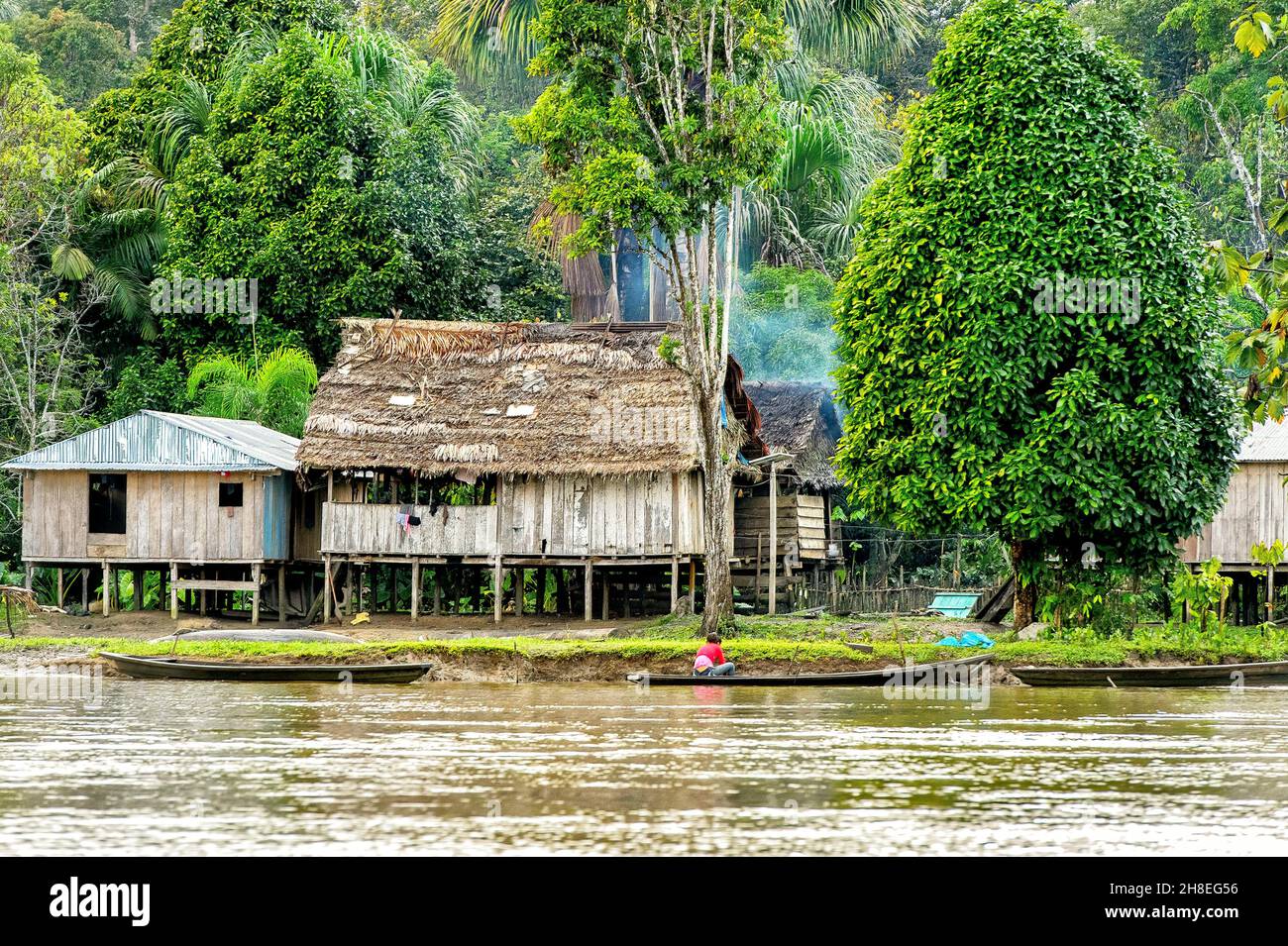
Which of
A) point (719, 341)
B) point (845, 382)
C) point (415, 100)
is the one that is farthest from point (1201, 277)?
point (415, 100)

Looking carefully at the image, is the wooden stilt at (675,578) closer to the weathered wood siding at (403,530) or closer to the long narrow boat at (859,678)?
the weathered wood siding at (403,530)

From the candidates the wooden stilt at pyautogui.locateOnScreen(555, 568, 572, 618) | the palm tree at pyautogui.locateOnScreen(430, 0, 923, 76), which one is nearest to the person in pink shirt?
the wooden stilt at pyautogui.locateOnScreen(555, 568, 572, 618)

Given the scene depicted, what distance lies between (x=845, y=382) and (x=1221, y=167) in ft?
60.6

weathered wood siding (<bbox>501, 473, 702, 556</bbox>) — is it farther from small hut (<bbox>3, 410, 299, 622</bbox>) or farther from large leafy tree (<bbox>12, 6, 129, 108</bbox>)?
large leafy tree (<bbox>12, 6, 129, 108</bbox>)

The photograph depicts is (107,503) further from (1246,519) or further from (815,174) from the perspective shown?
(1246,519)

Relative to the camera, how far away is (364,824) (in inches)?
395

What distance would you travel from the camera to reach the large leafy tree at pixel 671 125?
23.5 m

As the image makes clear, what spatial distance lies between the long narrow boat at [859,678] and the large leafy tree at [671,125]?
13.6 ft

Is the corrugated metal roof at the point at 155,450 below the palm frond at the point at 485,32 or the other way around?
below

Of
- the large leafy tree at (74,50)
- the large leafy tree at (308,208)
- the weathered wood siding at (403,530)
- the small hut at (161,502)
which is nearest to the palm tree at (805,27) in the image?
the large leafy tree at (308,208)

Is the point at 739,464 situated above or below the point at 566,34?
below

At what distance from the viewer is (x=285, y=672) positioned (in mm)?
20391
